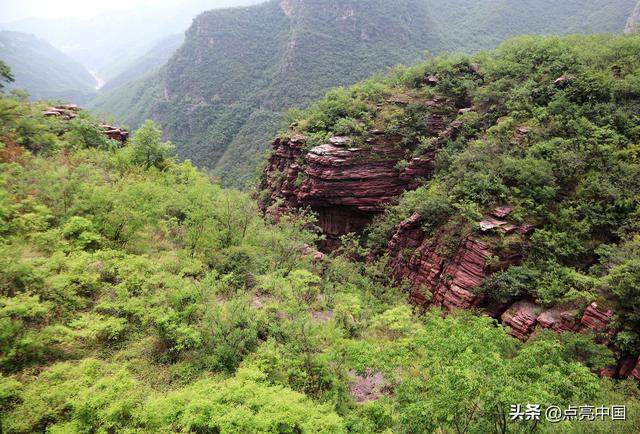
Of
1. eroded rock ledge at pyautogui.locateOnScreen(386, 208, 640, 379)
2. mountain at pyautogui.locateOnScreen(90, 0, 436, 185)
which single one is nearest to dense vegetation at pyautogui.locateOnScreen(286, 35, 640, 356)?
eroded rock ledge at pyautogui.locateOnScreen(386, 208, 640, 379)

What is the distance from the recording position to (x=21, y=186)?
537 inches

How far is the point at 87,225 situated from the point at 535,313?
59.3 ft

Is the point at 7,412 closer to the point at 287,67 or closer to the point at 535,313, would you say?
the point at 535,313

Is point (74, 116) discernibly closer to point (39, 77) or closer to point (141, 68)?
point (39, 77)

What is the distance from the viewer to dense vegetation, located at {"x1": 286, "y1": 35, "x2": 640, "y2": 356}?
48.8ft

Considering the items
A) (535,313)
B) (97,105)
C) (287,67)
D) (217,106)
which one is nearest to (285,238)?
(535,313)

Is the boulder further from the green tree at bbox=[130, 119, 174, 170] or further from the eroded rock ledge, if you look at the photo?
the green tree at bbox=[130, 119, 174, 170]

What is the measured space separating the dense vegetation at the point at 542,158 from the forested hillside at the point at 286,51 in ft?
124

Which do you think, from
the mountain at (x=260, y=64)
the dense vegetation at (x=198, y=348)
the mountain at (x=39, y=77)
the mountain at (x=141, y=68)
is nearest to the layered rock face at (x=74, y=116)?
the dense vegetation at (x=198, y=348)

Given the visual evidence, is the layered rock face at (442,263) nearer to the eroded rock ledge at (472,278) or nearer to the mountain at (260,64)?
the eroded rock ledge at (472,278)

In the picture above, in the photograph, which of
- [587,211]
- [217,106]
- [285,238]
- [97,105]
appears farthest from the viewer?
[97,105]

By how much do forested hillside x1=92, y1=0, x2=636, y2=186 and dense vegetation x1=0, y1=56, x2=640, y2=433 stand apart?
45949 millimetres

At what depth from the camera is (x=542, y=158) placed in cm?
1856

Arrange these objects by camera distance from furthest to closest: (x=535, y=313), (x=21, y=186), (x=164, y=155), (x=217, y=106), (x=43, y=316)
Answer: (x=217, y=106) → (x=164, y=155) → (x=535, y=313) → (x=21, y=186) → (x=43, y=316)
